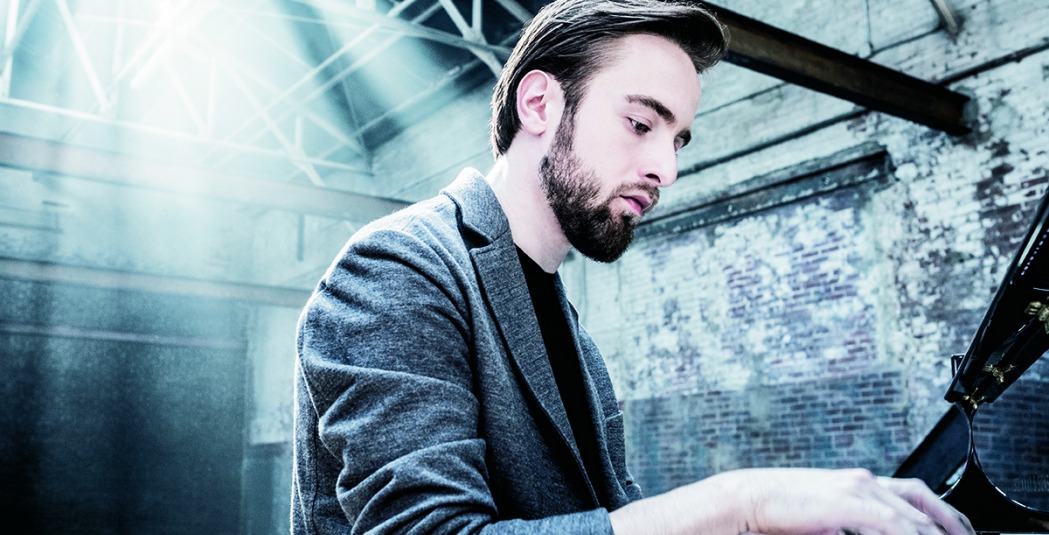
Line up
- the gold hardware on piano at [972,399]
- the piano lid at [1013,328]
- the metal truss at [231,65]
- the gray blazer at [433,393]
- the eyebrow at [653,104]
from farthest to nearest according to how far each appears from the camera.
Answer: the metal truss at [231,65]
the gold hardware on piano at [972,399]
the piano lid at [1013,328]
the eyebrow at [653,104]
the gray blazer at [433,393]

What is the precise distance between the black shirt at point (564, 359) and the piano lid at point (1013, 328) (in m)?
1.08

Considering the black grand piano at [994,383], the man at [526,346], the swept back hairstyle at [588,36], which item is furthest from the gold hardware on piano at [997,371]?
the swept back hairstyle at [588,36]

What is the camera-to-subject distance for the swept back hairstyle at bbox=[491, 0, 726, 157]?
1.41 meters

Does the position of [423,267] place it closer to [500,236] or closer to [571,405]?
[500,236]

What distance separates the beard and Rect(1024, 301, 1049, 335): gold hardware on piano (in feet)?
4.43

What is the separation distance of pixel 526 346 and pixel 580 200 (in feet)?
0.91

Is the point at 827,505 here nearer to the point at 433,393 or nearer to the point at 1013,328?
the point at 433,393

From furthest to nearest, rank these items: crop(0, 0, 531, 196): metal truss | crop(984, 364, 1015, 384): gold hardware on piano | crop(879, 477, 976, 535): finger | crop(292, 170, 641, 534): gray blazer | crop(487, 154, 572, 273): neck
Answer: crop(0, 0, 531, 196): metal truss < crop(984, 364, 1015, 384): gold hardware on piano < crop(487, 154, 572, 273): neck < crop(879, 477, 976, 535): finger < crop(292, 170, 641, 534): gray blazer

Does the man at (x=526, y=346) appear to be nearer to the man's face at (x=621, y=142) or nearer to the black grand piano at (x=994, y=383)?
the man's face at (x=621, y=142)

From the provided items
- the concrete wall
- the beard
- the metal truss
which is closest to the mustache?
the beard

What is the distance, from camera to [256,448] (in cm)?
1401

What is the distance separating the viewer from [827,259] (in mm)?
6754

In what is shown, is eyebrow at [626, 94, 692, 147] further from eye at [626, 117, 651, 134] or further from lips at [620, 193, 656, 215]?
lips at [620, 193, 656, 215]

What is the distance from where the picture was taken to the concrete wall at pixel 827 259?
5.91 metres
